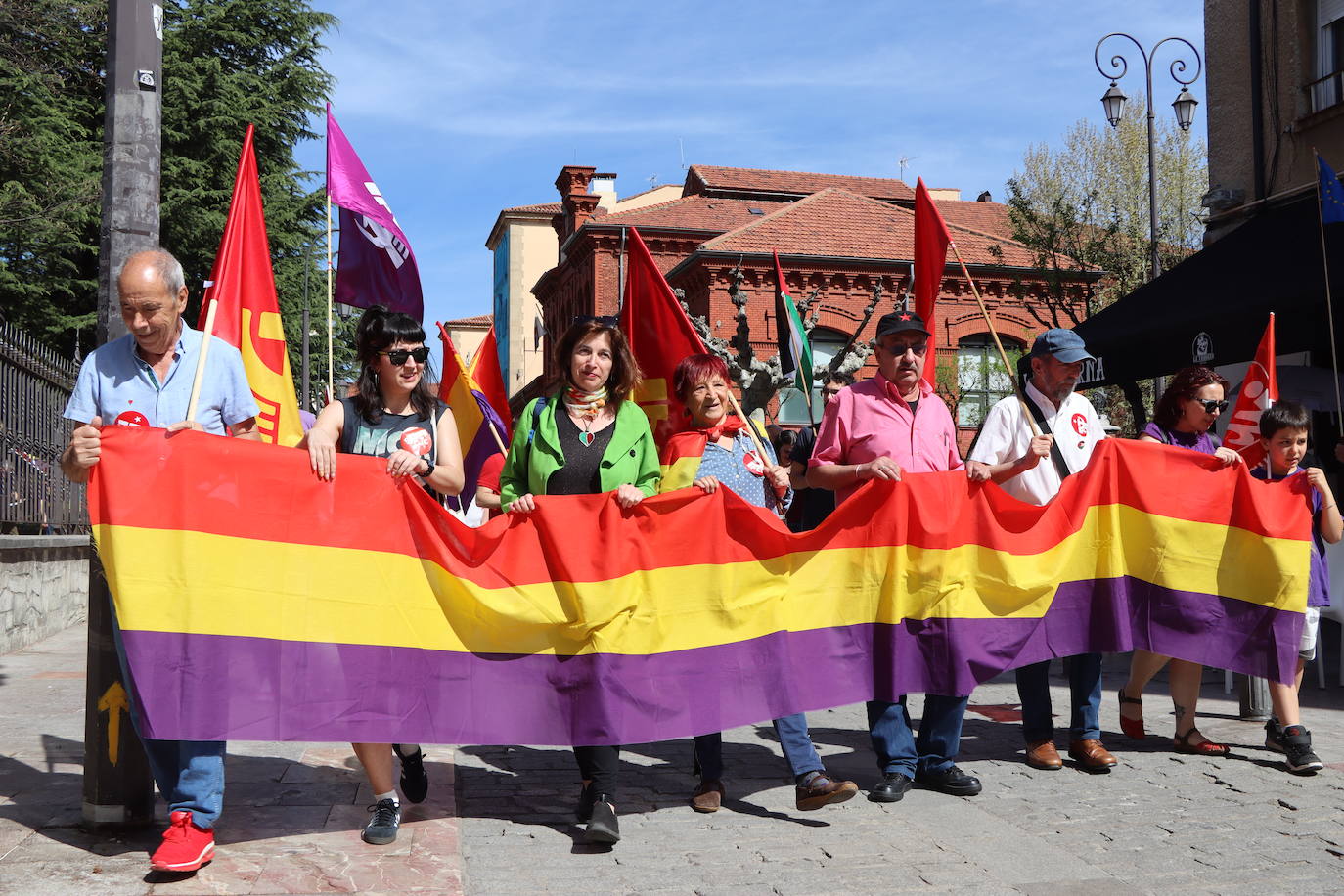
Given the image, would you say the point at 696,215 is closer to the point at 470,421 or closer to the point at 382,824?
the point at 470,421

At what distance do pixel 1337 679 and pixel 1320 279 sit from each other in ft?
9.97

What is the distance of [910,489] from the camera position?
18.7ft

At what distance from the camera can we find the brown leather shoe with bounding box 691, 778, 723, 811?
5398mm

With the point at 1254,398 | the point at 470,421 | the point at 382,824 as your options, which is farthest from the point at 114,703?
the point at 1254,398

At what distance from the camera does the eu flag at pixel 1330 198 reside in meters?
8.41

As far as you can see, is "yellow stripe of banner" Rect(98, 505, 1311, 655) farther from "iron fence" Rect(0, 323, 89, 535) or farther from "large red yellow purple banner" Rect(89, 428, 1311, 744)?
"iron fence" Rect(0, 323, 89, 535)

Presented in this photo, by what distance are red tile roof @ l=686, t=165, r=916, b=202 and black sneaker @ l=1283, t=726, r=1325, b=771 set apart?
44435 mm

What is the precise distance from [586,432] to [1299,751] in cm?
382

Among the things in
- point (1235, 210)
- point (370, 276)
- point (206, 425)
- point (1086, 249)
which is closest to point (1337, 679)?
point (1235, 210)

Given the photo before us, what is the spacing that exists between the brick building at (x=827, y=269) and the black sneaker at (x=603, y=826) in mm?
33008

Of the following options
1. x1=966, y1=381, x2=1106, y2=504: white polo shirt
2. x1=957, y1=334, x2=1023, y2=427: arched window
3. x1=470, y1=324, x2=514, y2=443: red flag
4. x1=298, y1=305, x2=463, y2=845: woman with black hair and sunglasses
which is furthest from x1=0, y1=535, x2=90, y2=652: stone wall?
x1=957, y1=334, x2=1023, y2=427: arched window

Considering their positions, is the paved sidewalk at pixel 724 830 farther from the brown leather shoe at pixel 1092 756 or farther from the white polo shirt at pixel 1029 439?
the white polo shirt at pixel 1029 439

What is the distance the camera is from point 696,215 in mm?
45469

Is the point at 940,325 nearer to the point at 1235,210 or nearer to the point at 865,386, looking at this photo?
the point at 1235,210
